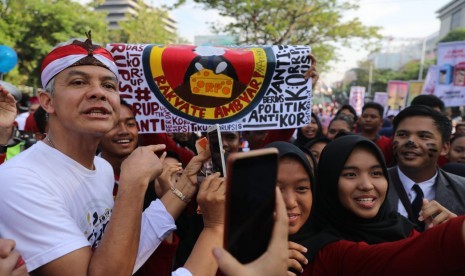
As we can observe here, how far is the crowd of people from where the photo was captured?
1.32m

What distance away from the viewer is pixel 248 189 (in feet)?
3.18

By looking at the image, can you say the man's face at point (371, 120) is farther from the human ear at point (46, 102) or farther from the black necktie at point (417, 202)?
the human ear at point (46, 102)

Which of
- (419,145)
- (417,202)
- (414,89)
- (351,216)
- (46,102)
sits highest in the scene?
(46,102)

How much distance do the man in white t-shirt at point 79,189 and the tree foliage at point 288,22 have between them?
41.4 feet

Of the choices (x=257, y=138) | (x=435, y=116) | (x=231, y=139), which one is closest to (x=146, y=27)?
(x=257, y=138)

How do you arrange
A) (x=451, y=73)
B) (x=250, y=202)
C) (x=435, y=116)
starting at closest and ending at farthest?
(x=250, y=202) < (x=435, y=116) < (x=451, y=73)

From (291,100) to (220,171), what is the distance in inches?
58.6

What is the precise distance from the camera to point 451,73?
748 cm

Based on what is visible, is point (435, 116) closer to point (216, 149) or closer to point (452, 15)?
point (216, 149)

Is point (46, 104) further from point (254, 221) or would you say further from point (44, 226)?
point (254, 221)

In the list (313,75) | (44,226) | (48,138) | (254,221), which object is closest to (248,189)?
(254,221)

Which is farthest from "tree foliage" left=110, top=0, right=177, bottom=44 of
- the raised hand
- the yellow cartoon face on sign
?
the raised hand

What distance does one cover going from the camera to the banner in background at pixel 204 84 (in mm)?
2975

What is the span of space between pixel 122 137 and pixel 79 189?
1.47 metres
